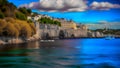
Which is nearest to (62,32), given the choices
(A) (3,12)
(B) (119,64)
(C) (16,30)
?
(A) (3,12)

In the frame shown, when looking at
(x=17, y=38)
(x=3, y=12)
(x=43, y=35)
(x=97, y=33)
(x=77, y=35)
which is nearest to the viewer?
(x=17, y=38)

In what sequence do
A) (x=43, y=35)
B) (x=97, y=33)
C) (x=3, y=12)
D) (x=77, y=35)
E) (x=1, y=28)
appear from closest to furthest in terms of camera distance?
(x=1, y=28), (x=3, y=12), (x=43, y=35), (x=77, y=35), (x=97, y=33)

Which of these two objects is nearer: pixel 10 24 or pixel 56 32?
pixel 10 24

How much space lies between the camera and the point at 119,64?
520 inches

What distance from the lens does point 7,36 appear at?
28938 mm

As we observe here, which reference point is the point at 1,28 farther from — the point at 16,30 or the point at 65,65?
the point at 65,65

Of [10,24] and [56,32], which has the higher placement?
[10,24]

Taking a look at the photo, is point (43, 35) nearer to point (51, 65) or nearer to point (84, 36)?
point (84, 36)

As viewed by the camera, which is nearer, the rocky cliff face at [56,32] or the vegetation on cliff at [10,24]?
the vegetation on cliff at [10,24]

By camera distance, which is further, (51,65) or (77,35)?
(77,35)

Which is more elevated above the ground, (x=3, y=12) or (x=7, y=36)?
(x=3, y=12)

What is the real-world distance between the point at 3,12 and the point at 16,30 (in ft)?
19.6

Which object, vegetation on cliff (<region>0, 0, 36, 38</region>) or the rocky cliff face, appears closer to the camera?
vegetation on cliff (<region>0, 0, 36, 38</region>)

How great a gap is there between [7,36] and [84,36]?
40430 millimetres
